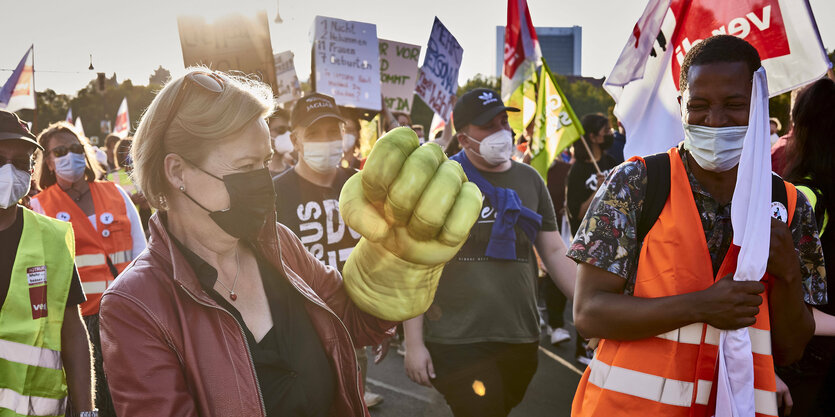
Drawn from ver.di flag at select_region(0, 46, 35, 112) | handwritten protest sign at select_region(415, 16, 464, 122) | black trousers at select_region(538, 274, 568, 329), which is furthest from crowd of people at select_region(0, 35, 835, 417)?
ver.di flag at select_region(0, 46, 35, 112)

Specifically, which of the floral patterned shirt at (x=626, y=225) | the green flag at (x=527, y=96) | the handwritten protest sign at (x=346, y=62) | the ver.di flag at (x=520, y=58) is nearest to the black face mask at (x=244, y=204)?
the floral patterned shirt at (x=626, y=225)

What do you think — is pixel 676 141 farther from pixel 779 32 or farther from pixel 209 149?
pixel 209 149

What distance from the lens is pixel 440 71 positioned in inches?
337

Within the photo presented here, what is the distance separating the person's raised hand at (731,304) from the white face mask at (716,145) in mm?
412

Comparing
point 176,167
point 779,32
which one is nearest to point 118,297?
point 176,167

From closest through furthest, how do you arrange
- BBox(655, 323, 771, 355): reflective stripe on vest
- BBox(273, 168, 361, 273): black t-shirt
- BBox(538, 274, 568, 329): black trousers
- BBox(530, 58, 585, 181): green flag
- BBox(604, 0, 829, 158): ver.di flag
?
1. BBox(655, 323, 771, 355): reflective stripe on vest
2. BBox(604, 0, 829, 158): ver.di flag
3. BBox(273, 168, 361, 273): black t-shirt
4. BBox(530, 58, 585, 181): green flag
5. BBox(538, 274, 568, 329): black trousers

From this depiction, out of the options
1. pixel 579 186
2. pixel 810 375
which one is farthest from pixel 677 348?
pixel 579 186

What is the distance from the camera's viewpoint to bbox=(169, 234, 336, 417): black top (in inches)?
67.6

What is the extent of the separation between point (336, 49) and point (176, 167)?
19.4 ft

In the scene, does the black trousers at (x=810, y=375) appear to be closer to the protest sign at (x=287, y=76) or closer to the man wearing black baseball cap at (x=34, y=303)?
the man wearing black baseball cap at (x=34, y=303)

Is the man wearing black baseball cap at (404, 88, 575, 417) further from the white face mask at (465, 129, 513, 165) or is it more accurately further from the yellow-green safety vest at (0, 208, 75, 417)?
the yellow-green safety vest at (0, 208, 75, 417)

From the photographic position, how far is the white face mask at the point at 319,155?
14.4 ft

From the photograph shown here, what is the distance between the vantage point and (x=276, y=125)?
7.91 m

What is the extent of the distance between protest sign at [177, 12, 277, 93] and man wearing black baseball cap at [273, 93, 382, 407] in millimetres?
585
